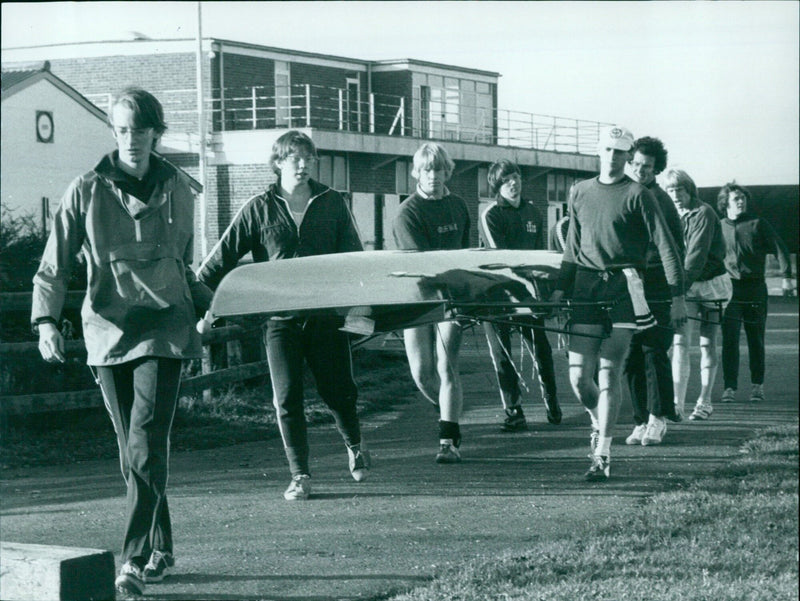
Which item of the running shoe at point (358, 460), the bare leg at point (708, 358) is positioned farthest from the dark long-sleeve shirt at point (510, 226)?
the bare leg at point (708, 358)

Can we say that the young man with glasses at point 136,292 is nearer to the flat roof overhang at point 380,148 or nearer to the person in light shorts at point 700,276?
the flat roof overhang at point 380,148

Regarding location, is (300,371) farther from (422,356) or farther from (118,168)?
(118,168)

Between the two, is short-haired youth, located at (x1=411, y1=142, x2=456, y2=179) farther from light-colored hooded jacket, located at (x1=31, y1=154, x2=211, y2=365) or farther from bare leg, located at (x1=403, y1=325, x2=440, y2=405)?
light-colored hooded jacket, located at (x1=31, y1=154, x2=211, y2=365)

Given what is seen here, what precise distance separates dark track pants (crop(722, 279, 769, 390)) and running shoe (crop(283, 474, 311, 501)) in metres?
3.05

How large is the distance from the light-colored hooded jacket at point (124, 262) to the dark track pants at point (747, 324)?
4327mm

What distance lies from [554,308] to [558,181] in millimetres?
2464

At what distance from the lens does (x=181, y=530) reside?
19.2 feet

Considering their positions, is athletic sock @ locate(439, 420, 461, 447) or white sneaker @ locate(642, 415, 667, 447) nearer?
athletic sock @ locate(439, 420, 461, 447)

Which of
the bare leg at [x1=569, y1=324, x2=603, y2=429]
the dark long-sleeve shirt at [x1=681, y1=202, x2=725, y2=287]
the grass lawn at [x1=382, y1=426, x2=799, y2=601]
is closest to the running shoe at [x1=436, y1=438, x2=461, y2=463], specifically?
the bare leg at [x1=569, y1=324, x2=603, y2=429]

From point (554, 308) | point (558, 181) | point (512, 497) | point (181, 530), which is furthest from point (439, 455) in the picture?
point (554, 308)

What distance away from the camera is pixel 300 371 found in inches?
253

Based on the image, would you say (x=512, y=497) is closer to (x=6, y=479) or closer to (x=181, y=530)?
(x=181, y=530)

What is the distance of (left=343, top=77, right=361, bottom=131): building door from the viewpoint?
5.57 metres

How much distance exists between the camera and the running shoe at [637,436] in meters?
8.66
